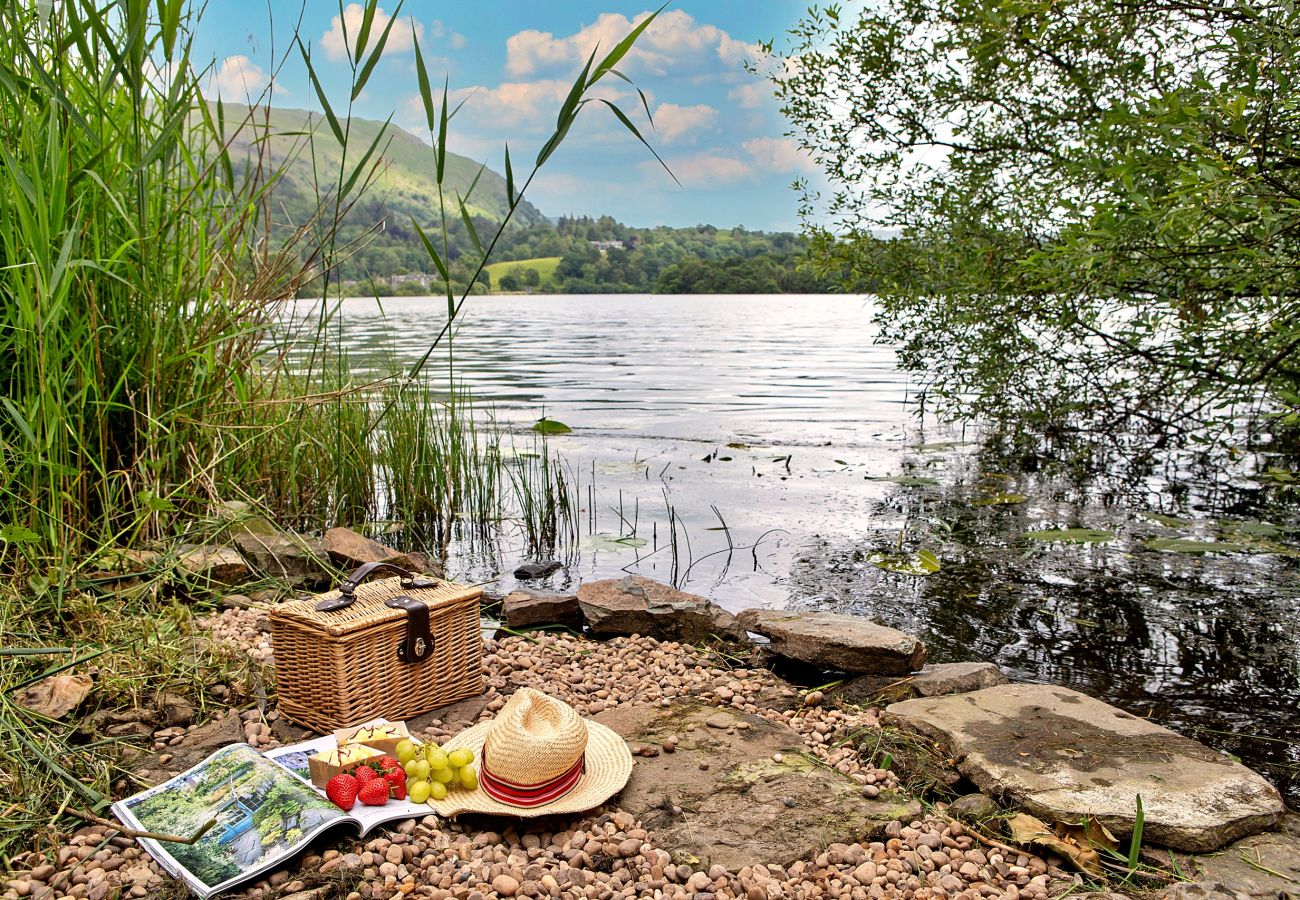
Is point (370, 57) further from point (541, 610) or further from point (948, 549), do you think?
point (948, 549)

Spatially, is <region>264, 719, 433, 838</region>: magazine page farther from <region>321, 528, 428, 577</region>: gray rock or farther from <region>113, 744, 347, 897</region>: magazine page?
<region>321, 528, 428, 577</region>: gray rock

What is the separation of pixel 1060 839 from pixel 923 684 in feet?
3.36

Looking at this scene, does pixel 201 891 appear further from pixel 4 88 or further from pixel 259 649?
pixel 4 88

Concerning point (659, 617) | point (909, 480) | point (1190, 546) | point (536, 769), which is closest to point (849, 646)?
point (659, 617)

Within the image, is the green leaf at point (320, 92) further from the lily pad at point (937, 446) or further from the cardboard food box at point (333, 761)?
the lily pad at point (937, 446)

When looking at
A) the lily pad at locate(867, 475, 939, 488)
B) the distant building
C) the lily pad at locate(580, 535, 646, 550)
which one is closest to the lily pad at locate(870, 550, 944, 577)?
the lily pad at locate(580, 535, 646, 550)

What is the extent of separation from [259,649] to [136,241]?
1554mm

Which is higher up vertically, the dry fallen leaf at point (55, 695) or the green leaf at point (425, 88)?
the green leaf at point (425, 88)

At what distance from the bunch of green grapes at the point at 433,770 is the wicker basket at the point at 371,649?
0.41 meters

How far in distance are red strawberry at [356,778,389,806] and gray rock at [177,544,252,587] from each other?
1703mm

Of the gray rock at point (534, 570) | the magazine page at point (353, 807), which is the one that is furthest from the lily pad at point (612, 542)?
the magazine page at point (353, 807)

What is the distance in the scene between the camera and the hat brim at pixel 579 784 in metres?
2.40

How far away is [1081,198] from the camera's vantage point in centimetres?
575

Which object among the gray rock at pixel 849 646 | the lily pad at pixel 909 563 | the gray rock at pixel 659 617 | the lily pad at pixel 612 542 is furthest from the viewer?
the lily pad at pixel 612 542
